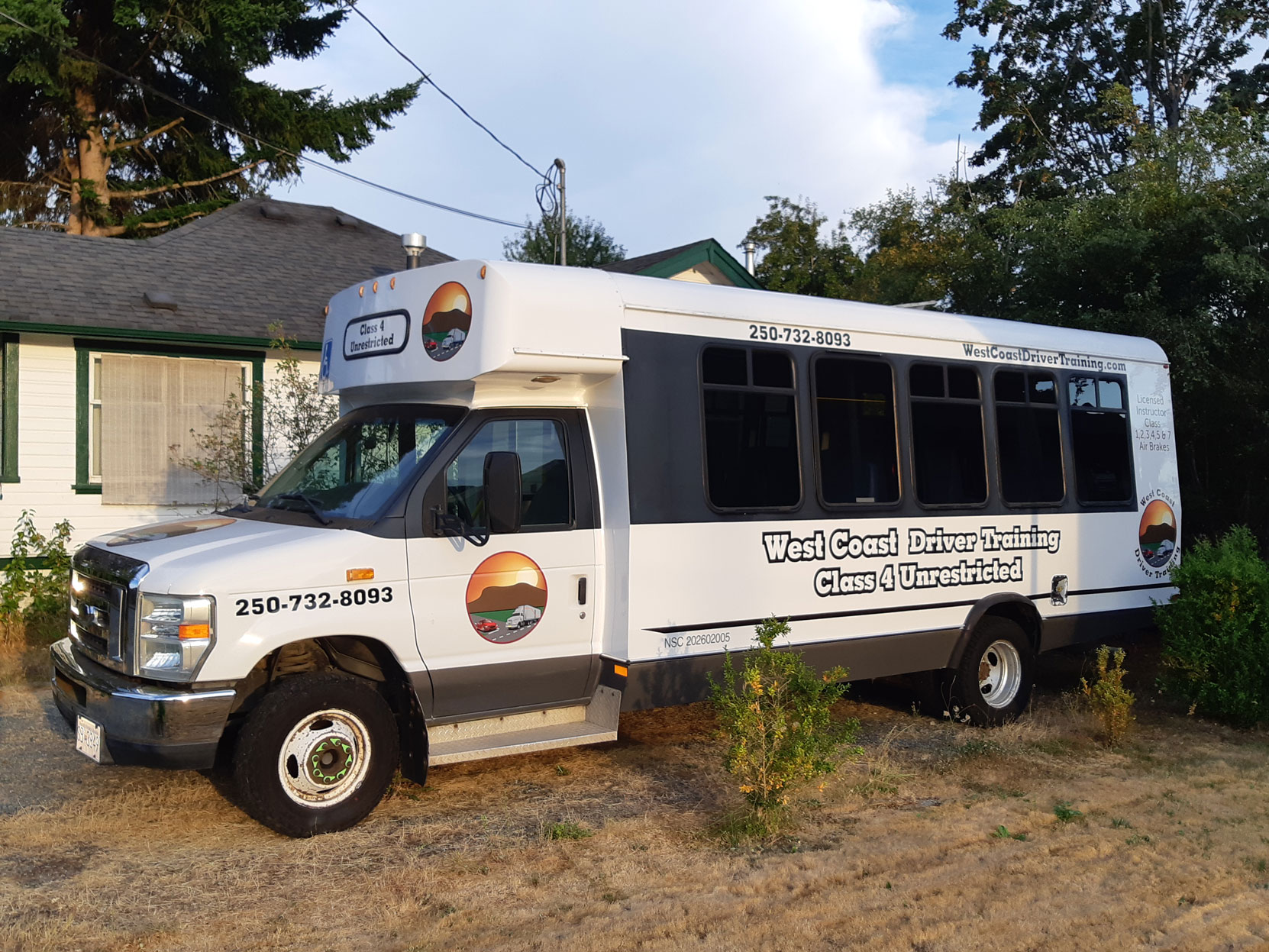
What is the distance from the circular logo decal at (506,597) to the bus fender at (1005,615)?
10.8 feet

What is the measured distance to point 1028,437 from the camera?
27.0 ft

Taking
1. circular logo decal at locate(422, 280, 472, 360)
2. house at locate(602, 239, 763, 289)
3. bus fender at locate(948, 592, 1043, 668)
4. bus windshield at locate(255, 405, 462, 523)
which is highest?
house at locate(602, 239, 763, 289)

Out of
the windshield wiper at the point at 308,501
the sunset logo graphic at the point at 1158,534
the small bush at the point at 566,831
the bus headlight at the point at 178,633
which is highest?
the windshield wiper at the point at 308,501

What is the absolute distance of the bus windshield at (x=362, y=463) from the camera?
579 cm

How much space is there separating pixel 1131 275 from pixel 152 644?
9.60 meters

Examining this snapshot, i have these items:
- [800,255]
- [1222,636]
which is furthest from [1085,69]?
[1222,636]

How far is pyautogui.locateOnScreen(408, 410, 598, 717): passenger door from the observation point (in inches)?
225

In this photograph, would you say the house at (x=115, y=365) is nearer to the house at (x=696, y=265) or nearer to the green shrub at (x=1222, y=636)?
the house at (x=696, y=265)

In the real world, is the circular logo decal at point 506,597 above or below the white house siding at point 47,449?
below

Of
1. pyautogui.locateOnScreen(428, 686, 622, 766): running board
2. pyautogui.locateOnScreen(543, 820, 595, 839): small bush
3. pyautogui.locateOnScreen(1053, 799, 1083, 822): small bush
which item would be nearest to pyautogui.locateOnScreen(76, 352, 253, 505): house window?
pyautogui.locateOnScreen(428, 686, 622, 766): running board

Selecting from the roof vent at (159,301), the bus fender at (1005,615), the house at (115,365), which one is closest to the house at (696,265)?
the house at (115,365)

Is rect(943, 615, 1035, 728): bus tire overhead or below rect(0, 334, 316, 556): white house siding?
below

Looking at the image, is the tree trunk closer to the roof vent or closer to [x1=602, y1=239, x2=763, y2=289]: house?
the roof vent

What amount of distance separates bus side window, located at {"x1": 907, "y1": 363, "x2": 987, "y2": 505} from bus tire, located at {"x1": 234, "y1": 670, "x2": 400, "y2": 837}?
13.1 feet
